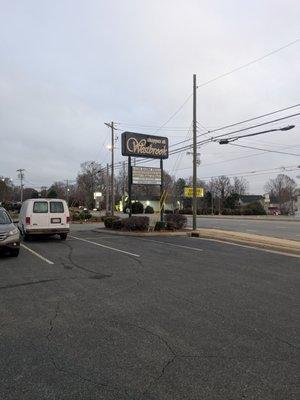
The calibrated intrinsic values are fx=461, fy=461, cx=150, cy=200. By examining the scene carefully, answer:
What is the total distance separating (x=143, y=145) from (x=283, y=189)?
123 m

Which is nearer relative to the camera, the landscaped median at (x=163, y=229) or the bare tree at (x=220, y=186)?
the landscaped median at (x=163, y=229)

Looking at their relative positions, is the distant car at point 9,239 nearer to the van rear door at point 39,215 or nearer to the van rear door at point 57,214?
the van rear door at point 39,215

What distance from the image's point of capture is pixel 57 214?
68.0ft

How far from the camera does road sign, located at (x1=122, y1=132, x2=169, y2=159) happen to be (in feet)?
91.2

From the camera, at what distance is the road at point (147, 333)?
14.8 ft

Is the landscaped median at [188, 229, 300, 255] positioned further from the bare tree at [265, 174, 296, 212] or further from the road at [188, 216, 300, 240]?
the bare tree at [265, 174, 296, 212]

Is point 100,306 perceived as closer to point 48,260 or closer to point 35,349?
point 35,349

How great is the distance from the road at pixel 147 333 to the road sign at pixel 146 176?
54.0 feet

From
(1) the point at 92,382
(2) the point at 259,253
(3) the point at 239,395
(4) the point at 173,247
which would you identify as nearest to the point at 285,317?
(3) the point at 239,395

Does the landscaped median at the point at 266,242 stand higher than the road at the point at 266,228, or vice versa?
the road at the point at 266,228

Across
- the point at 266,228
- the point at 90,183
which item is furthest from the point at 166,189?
the point at 266,228

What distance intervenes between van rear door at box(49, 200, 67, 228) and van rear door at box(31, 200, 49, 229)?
0.22m

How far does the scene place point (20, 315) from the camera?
7246 mm

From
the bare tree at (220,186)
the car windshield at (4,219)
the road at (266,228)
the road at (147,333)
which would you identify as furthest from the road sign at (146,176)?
the bare tree at (220,186)
